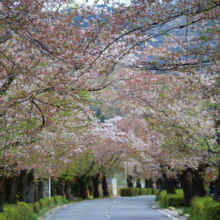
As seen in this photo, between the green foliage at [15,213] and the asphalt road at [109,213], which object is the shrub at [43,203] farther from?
the green foliage at [15,213]

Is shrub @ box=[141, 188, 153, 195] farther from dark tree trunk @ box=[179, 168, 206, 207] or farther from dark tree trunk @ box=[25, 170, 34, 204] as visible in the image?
dark tree trunk @ box=[179, 168, 206, 207]

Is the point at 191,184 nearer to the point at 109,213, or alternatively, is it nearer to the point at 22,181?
the point at 109,213

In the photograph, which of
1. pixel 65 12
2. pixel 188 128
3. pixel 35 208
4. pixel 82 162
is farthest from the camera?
pixel 82 162

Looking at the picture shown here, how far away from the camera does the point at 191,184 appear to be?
20922 mm

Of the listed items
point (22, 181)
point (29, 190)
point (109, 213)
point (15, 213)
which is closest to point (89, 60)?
point (15, 213)

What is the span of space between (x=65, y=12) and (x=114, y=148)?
34340 millimetres

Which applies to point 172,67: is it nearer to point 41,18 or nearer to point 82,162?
point 41,18

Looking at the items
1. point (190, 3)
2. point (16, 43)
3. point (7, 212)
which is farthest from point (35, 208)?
point (190, 3)

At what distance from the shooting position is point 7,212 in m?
14.7

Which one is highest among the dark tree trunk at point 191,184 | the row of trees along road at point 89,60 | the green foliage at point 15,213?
the row of trees along road at point 89,60

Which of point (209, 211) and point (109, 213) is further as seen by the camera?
point (109, 213)

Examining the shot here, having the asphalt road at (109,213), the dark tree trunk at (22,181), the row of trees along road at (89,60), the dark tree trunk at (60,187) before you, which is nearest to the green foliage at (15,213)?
the row of trees along road at (89,60)

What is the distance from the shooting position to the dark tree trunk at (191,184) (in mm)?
19547

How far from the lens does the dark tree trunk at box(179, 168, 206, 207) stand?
64.1 ft
